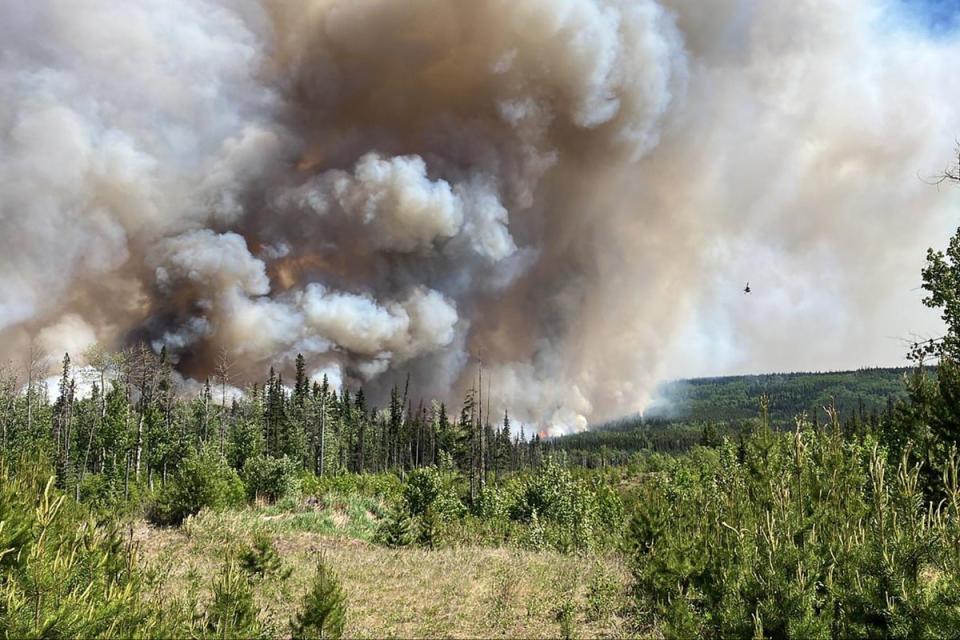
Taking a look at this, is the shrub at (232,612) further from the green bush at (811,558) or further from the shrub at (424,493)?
the shrub at (424,493)

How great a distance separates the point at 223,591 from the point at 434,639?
14.3 ft

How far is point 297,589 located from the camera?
14.0 m

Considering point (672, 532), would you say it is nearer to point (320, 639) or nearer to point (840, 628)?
point (840, 628)

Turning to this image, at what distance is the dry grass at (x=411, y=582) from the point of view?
431 inches

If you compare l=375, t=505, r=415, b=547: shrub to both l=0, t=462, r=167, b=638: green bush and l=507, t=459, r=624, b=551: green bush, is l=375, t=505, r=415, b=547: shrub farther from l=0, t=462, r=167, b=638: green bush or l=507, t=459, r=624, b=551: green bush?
l=0, t=462, r=167, b=638: green bush

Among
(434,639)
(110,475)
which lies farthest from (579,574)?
(110,475)

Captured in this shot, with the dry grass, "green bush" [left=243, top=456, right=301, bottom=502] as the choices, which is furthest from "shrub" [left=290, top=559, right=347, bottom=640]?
"green bush" [left=243, top=456, right=301, bottom=502]

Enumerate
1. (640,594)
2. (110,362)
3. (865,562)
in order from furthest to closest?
(110,362) → (640,594) → (865,562)

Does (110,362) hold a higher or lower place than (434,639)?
higher

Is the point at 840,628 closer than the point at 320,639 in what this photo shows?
Yes

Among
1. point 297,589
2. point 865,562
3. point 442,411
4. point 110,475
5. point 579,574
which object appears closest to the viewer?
point 865,562

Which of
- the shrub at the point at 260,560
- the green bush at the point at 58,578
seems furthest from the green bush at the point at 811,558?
the shrub at the point at 260,560

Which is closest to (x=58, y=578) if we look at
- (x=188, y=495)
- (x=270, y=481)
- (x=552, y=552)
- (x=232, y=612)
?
(x=232, y=612)

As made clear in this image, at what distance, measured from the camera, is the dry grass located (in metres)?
11.0
